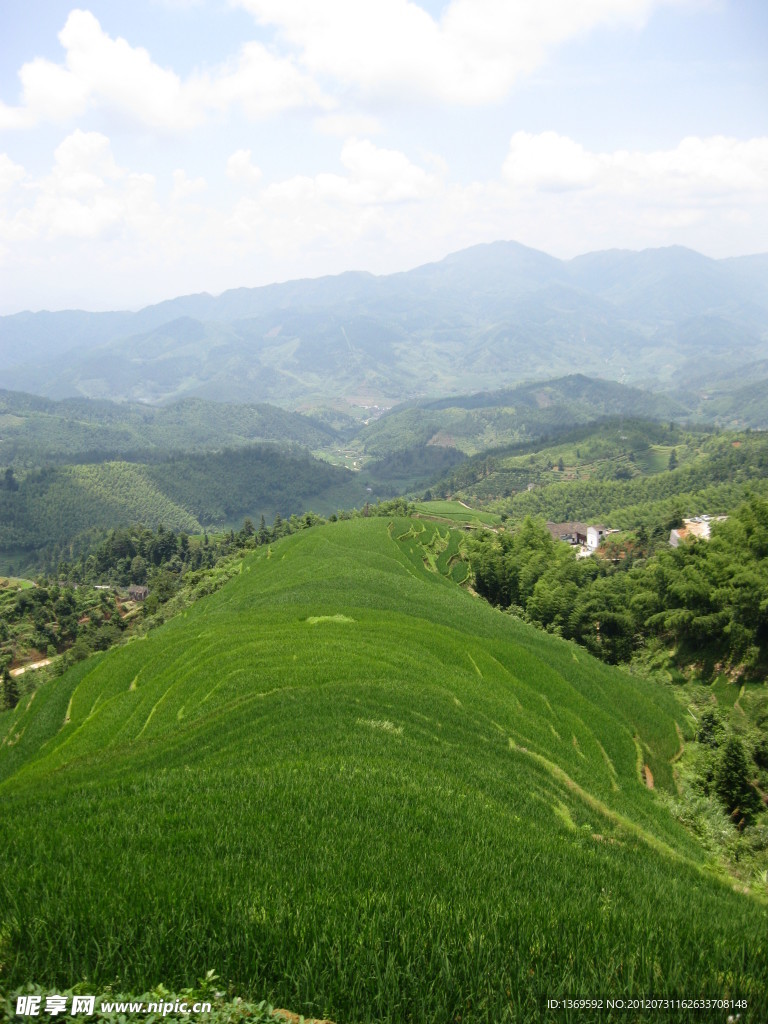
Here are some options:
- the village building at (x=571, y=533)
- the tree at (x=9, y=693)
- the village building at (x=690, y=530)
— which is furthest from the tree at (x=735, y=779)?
the village building at (x=571, y=533)

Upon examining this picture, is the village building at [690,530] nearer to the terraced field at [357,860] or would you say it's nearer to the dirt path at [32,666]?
the terraced field at [357,860]

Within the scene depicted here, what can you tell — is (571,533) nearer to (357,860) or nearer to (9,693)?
(9,693)

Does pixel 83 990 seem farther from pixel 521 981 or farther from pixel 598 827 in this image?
pixel 598 827

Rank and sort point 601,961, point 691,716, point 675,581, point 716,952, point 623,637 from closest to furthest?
point 601,961 → point 716,952 → point 691,716 → point 675,581 → point 623,637

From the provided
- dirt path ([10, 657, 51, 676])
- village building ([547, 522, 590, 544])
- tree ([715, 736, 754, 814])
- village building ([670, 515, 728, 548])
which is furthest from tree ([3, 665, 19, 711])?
village building ([547, 522, 590, 544])

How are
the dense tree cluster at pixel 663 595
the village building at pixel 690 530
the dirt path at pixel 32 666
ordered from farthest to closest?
1. the village building at pixel 690 530
2. the dirt path at pixel 32 666
3. the dense tree cluster at pixel 663 595

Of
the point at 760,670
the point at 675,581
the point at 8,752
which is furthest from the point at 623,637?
the point at 8,752

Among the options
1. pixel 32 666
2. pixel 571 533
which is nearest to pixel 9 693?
pixel 32 666

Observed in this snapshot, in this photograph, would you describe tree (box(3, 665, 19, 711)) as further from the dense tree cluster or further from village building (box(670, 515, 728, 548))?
village building (box(670, 515, 728, 548))
